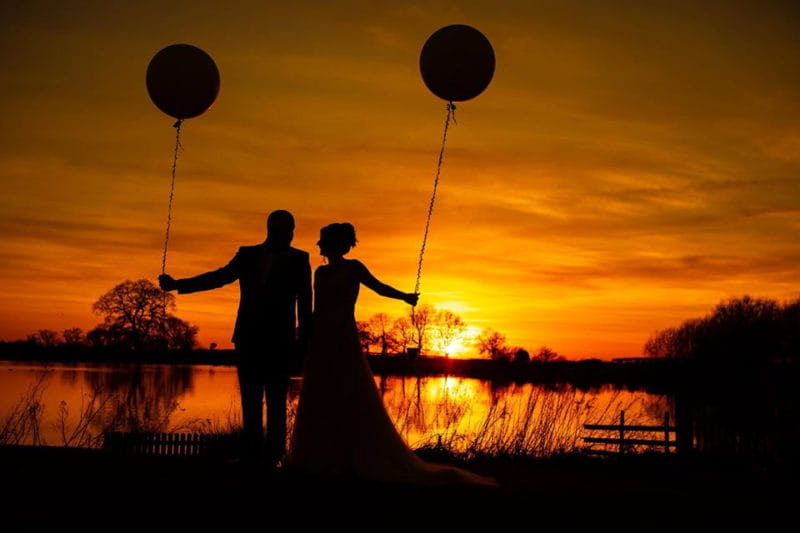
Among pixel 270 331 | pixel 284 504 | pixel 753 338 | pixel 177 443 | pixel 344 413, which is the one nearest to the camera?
pixel 284 504

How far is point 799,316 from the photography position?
36.6m

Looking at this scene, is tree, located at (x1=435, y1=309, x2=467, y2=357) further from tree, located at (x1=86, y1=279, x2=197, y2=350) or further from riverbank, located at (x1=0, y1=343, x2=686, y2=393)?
tree, located at (x1=86, y1=279, x2=197, y2=350)

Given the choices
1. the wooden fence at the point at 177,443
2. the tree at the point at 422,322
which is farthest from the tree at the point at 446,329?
the wooden fence at the point at 177,443

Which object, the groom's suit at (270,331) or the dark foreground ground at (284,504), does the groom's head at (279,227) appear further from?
the dark foreground ground at (284,504)

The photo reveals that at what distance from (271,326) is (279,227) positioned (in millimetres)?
845

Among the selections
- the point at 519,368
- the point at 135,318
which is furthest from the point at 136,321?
the point at 519,368

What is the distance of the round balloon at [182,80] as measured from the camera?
27.5 feet

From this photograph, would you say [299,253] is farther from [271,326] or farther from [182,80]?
[182,80]

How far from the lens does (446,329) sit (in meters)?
74.7

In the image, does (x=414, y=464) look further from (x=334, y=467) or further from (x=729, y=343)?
(x=729, y=343)

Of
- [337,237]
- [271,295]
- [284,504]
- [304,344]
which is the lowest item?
[284,504]

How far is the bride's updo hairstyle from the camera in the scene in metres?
6.75

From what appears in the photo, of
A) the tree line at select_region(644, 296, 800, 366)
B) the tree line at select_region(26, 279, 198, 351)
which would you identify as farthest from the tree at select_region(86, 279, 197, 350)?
the tree line at select_region(644, 296, 800, 366)

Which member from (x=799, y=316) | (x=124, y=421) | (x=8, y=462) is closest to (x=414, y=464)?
(x=8, y=462)
